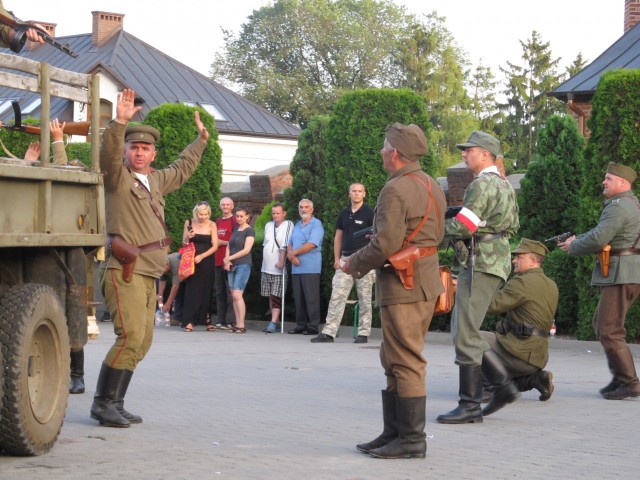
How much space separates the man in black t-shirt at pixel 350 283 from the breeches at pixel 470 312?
24.7 ft

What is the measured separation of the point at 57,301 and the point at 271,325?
38.5 feet

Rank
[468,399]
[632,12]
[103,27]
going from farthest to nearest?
[103,27], [632,12], [468,399]

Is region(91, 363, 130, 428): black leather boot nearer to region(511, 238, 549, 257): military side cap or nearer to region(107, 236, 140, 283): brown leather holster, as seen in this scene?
region(107, 236, 140, 283): brown leather holster

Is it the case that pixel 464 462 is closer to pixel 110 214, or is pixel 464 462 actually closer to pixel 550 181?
pixel 110 214

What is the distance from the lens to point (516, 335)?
10344 mm

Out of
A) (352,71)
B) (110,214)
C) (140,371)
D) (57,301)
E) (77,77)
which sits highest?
(352,71)

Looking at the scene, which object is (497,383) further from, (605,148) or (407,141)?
(605,148)

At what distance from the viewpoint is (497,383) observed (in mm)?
9742

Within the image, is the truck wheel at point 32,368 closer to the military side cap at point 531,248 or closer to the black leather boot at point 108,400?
the black leather boot at point 108,400

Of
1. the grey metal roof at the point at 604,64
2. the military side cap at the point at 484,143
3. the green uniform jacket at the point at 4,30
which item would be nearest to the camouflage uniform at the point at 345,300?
the military side cap at the point at 484,143

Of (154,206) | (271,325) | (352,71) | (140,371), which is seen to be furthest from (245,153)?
(154,206)

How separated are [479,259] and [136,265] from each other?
2580mm

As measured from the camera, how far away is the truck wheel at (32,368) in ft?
22.6

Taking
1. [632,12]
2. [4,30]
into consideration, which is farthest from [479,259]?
[632,12]
